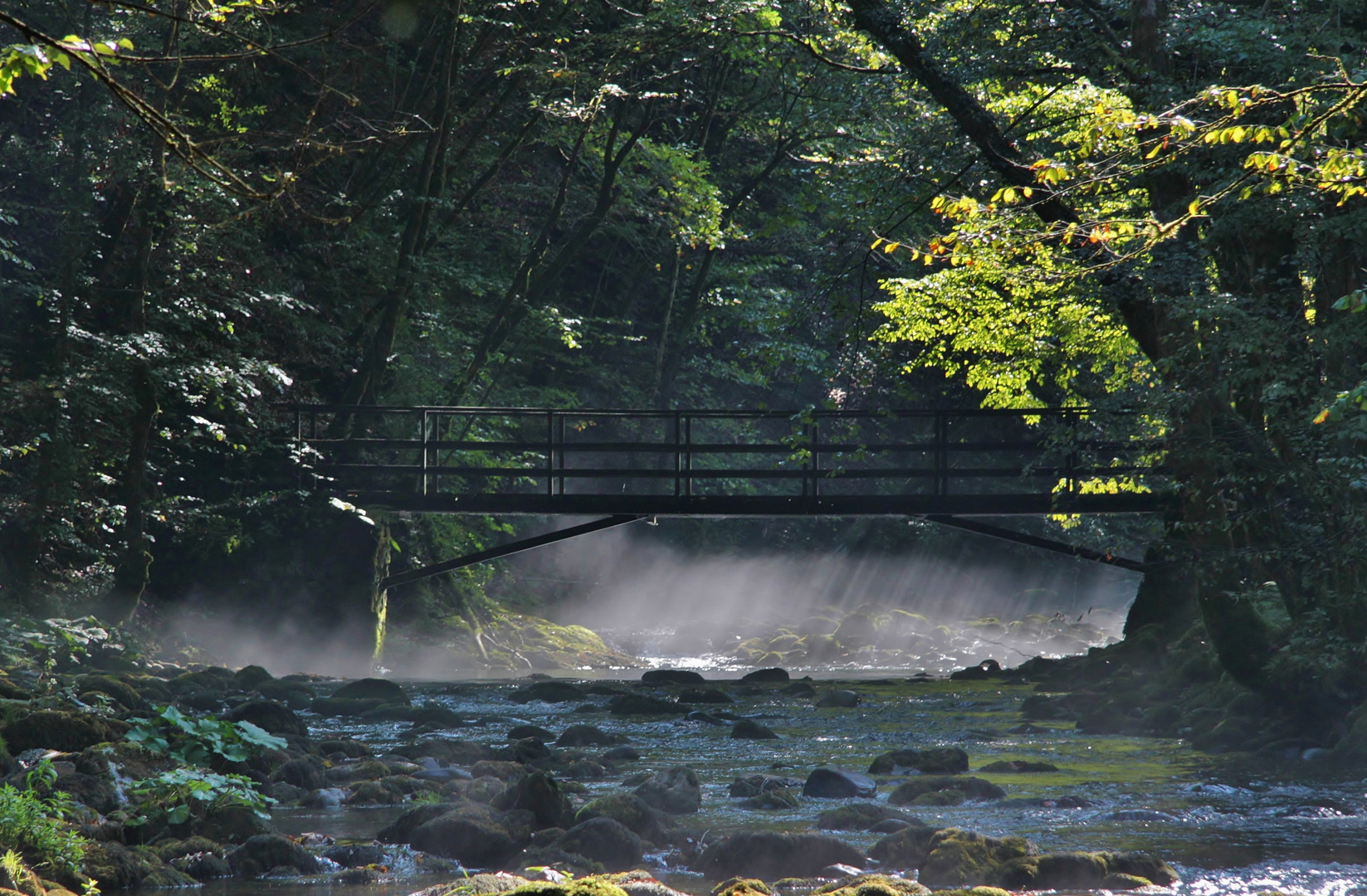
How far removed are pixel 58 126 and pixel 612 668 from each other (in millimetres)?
11543

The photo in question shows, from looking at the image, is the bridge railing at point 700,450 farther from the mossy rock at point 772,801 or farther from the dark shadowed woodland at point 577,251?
the mossy rock at point 772,801

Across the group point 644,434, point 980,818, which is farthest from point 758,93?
point 980,818

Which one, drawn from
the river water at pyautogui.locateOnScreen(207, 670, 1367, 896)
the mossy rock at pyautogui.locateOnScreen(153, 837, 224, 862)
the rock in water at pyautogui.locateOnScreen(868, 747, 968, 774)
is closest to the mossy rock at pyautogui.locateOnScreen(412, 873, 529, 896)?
the river water at pyautogui.locateOnScreen(207, 670, 1367, 896)

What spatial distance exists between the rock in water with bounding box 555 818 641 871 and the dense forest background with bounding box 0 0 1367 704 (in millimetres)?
3363

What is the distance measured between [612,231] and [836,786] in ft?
51.8

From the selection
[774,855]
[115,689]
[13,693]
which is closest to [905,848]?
[774,855]

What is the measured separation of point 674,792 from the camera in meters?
7.60

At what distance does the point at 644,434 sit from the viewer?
1029 inches

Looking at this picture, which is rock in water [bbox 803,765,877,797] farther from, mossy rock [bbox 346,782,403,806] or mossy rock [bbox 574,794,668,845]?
mossy rock [bbox 346,782,403,806]

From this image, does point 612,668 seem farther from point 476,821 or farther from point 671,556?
point 476,821

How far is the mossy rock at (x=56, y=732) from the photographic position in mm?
6738

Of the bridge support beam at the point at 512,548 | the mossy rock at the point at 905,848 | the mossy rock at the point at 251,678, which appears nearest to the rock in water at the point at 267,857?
the mossy rock at the point at 905,848

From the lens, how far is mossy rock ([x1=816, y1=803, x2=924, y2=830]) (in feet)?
22.9

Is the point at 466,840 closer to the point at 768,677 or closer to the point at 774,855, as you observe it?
the point at 774,855
